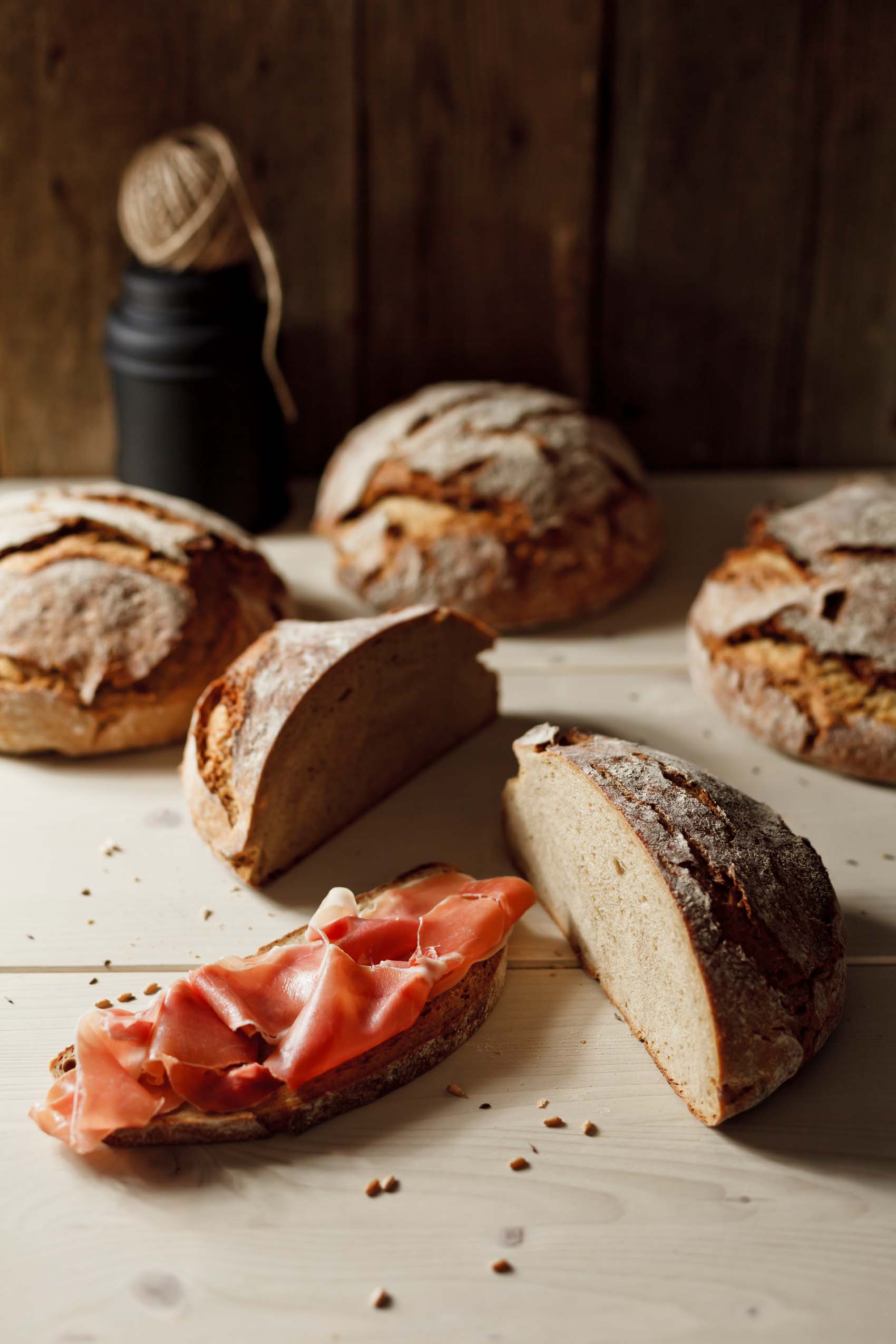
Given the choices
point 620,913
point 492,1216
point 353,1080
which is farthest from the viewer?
point 620,913

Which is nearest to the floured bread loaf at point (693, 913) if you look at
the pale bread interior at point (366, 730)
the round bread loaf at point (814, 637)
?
the pale bread interior at point (366, 730)

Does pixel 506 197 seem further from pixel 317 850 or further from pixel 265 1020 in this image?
pixel 265 1020

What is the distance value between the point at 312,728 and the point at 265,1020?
485mm

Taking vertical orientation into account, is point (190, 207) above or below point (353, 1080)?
above

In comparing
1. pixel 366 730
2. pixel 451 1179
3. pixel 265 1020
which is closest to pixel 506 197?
pixel 366 730

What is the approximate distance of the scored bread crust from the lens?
1.30 m

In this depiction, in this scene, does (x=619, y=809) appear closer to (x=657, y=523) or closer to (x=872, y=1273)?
(x=872, y=1273)

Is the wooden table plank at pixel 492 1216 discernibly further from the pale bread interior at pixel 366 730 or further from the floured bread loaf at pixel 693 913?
the pale bread interior at pixel 366 730

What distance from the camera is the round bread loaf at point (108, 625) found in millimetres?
1939

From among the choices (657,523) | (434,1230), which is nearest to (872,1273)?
(434,1230)

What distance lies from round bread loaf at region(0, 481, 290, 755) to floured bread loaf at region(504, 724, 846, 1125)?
691 millimetres

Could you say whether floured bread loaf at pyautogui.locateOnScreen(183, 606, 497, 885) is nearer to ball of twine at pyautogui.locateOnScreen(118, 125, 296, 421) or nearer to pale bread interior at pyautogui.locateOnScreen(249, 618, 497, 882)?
pale bread interior at pyautogui.locateOnScreen(249, 618, 497, 882)

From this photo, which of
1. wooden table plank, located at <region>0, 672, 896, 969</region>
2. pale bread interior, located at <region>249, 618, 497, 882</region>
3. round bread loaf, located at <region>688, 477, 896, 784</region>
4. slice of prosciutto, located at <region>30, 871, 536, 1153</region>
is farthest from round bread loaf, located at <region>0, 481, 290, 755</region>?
round bread loaf, located at <region>688, 477, 896, 784</region>

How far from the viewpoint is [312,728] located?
1.73 metres
